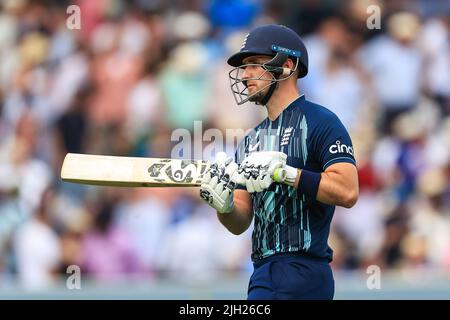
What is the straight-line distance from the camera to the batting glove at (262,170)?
503 centimetres

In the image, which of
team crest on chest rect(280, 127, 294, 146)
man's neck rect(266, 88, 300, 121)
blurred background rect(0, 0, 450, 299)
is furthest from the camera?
blurred background rect(0, 0, 450, 299)

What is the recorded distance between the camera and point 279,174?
5.03 meters

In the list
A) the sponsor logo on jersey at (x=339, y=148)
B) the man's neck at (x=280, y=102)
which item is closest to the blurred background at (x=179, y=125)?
the man's neck at (x=280, y=102)

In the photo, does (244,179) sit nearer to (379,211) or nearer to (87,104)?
(379,211)

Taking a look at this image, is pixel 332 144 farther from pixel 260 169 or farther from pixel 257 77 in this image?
pixel 257 77

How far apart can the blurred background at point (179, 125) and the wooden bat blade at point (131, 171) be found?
303 centimetres

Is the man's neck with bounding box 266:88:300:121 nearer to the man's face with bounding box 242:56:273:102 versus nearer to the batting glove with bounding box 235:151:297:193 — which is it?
the man's face with bounding box 242:56:273:102

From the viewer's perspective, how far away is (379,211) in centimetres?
1005

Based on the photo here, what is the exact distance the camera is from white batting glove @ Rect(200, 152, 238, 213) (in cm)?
524

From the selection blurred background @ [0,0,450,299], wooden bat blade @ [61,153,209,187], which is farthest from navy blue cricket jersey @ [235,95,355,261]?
blurred background @ [0,0,450,299]

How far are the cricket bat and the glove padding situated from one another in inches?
14.7

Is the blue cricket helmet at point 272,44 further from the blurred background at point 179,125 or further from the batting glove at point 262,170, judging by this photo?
the blurred background at point 179,125

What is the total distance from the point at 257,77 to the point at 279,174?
59cm

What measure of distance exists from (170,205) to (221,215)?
4.46 m
